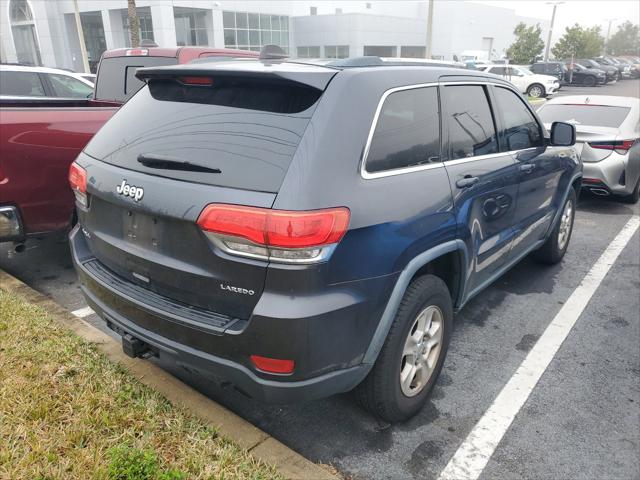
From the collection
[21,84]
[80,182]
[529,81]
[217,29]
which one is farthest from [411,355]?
[217,29]

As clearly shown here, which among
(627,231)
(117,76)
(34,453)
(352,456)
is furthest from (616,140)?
(34,453)

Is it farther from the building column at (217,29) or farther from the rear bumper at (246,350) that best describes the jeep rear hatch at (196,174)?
the building column at (217,29)

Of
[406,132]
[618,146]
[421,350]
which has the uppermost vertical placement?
[406,132]

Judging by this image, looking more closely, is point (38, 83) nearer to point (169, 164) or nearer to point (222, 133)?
point (169, 164)

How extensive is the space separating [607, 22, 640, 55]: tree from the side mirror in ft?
328

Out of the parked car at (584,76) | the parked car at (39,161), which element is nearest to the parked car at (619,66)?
the parked car at (584,76)

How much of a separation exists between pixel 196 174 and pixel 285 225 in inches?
21.0

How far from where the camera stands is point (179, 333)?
94.4 inches

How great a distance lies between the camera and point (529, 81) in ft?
93.6

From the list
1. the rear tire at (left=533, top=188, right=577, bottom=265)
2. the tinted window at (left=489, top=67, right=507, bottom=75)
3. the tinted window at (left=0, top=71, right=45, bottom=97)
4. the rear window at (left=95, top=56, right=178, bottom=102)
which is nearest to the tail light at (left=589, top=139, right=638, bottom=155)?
the rear tire at (left=533, top=188, right=577, bottom=265)

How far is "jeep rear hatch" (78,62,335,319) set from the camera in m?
2.21

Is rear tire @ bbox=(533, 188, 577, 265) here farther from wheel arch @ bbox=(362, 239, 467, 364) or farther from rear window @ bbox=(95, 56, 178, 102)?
rear window @ bbox=(95, 56, 178, 102)

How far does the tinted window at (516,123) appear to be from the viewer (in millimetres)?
3838

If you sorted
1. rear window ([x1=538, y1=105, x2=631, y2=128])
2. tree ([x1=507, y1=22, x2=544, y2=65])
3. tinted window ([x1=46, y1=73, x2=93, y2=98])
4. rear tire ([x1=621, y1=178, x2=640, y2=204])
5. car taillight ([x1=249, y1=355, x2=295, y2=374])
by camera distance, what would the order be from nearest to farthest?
1. car taillight ([x1=249, y1=355, x2=295, y2=374])
2. rear window ([x1=538, y1=105, x2=631, y2=128])
3. rear tire ([x1=621, y1=178, x2=640, y2=204])
4. tinted window ([x1=46, y1=73, x2=93, y2=98])
5. tree ([x1=507, y1=22, x2=544, y2=65])
